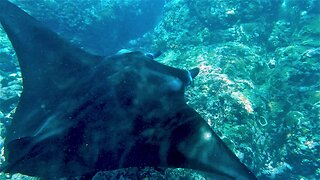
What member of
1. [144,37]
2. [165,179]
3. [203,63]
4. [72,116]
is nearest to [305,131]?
[203,63]

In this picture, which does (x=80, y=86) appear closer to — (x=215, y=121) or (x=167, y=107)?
(x=167, y=107)

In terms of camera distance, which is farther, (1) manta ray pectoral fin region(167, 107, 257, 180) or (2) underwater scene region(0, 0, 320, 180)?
(2) underwater scene region(0, 0, 320, 180)

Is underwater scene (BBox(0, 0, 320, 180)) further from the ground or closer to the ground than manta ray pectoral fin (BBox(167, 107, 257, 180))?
further from the ground

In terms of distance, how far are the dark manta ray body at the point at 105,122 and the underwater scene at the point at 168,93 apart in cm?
1

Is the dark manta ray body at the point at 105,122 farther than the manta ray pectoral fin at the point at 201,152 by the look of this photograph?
Yes

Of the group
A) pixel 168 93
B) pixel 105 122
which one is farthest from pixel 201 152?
pixel 105 122

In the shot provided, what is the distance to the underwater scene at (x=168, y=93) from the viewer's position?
3.05m

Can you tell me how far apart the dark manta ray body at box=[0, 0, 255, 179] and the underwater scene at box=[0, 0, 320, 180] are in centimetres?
1

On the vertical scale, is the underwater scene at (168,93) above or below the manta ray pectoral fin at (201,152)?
above

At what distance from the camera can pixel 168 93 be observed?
359 centimetres

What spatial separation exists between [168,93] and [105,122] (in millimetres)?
896

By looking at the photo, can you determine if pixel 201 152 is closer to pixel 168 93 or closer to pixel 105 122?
pixel 168 93

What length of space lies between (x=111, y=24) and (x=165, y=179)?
9.92m

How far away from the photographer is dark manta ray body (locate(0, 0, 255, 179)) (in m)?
2.96
